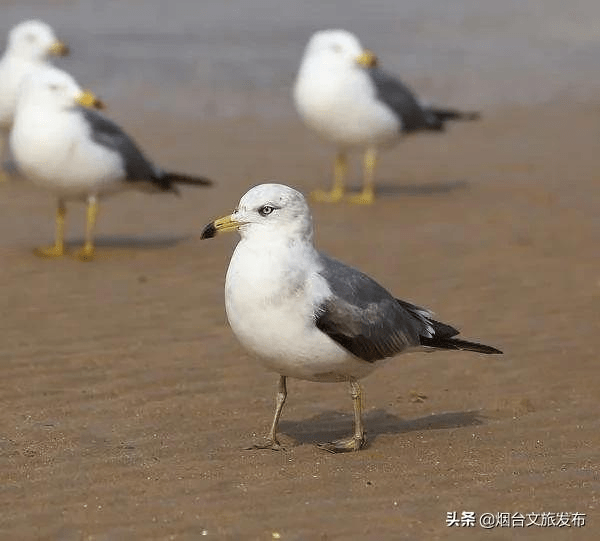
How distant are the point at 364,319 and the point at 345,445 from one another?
51cm

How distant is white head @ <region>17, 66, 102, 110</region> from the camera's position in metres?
9.69

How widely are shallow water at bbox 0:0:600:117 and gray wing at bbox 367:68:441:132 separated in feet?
10.00

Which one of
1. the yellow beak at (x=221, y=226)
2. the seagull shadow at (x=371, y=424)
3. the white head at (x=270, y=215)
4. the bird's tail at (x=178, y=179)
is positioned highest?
the white head at (x=270, y=215)

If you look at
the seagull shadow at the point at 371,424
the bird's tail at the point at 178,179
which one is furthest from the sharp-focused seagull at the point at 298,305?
the bird's tail at the point at 178,179

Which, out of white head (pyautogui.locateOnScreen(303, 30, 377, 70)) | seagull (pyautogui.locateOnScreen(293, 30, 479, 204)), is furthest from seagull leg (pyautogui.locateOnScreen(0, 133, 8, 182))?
white head (pyautogui.locateOnScreen(303, 30, 377, 70))

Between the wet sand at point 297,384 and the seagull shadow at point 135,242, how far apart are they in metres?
0.03

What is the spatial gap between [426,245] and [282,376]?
13.7 ft

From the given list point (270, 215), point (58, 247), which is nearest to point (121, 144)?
point (58, 247)

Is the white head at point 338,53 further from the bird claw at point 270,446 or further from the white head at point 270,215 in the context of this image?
the bird claw at point 270,446

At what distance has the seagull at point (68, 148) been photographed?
944cm

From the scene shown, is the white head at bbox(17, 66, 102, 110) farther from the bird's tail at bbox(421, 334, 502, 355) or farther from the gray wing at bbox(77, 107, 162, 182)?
the bird's tail at bbox(421, 334, 502, 355)

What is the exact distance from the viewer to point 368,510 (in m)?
4.86

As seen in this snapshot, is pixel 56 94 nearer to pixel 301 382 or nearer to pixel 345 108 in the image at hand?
pixel 345 108

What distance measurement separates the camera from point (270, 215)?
18.0ft
